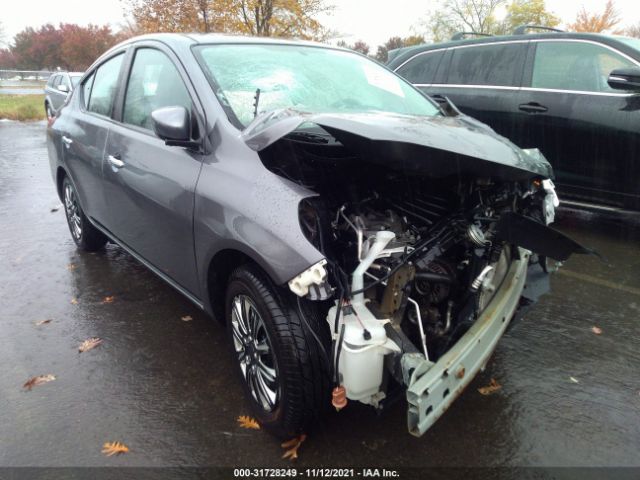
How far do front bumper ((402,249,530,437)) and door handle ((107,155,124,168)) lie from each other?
2.37 meters

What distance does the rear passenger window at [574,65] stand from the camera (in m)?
4.72

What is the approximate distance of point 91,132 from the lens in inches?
152

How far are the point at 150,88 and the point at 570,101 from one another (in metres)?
3.85

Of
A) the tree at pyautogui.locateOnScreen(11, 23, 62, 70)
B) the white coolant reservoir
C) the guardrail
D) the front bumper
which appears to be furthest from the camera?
the tree at pyautogui.locateOnScreen(11, 23, 62, 70)

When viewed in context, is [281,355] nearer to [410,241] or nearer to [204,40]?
[410,241]

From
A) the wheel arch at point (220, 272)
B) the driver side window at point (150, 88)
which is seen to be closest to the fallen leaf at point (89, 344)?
the wheel arch at point (220, 272)

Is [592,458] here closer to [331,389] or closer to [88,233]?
[331,389]

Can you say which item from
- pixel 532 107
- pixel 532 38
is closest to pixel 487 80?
pixel 532 38

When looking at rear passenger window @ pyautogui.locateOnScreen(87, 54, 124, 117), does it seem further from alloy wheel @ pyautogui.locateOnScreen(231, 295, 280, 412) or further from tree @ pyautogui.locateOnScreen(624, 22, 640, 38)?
tree @ pyautogui.locateOnScreen(624, 22, 640, 38)

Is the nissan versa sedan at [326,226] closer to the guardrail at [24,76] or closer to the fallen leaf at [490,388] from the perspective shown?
the fallen leaf at [490,388]

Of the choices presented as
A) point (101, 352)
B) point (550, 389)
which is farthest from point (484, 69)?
point (101, 352)

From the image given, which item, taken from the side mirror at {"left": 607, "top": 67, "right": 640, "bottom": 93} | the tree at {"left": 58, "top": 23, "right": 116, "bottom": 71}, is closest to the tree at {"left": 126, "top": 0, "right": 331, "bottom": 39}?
the side mirror at {"left": 607, "top": 67, "right": 640, "bottom": 93}

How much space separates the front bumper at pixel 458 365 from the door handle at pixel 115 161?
2365mm

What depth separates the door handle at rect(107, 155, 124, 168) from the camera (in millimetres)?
3299
